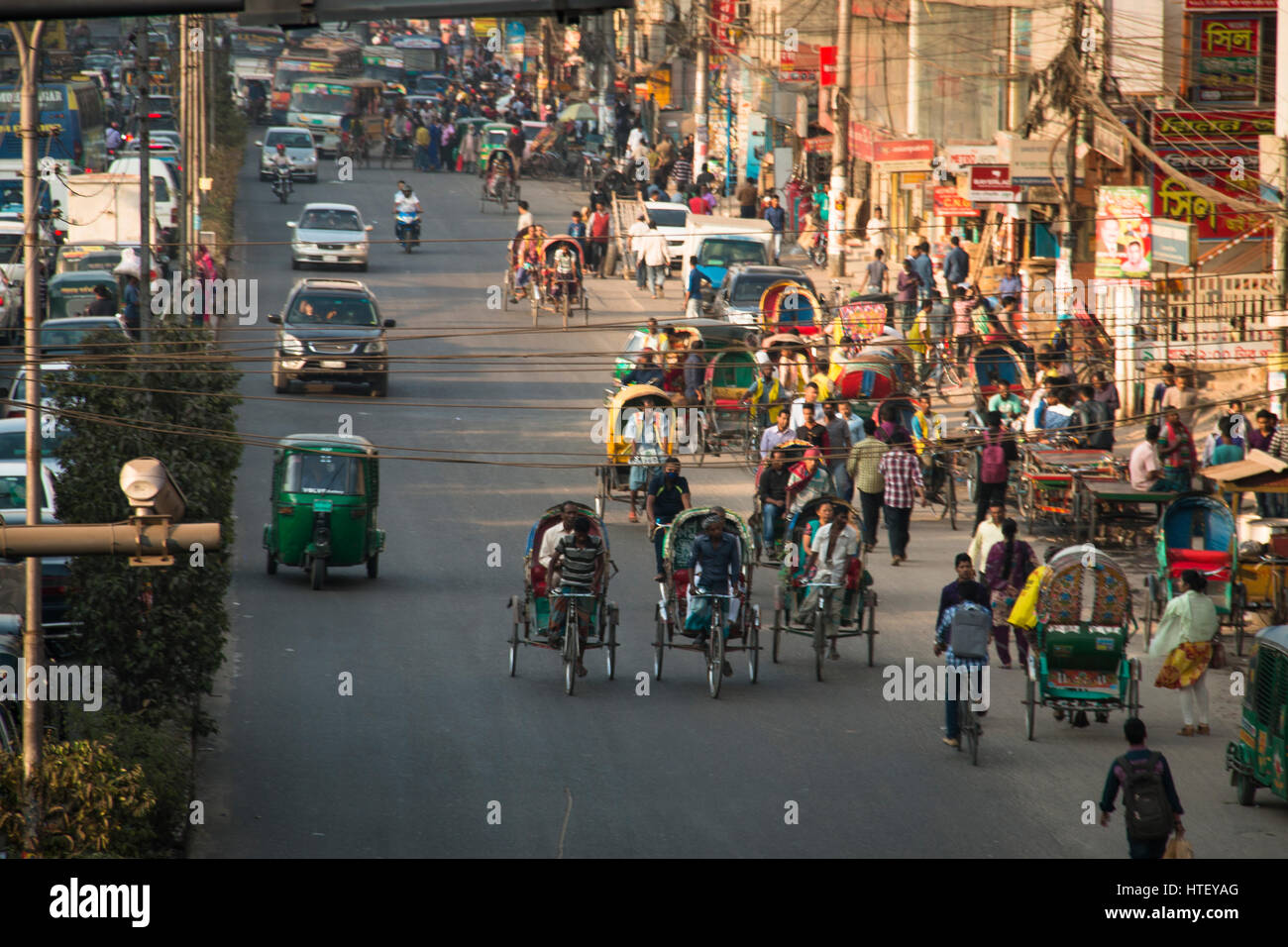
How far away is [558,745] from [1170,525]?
7.48 meters

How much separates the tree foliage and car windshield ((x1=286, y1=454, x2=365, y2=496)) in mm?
4938

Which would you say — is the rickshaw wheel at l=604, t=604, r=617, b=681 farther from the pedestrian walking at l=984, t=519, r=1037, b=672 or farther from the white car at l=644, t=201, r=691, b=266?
the white car at l=644, t=201, r=691, b=266

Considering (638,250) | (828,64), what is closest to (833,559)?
(638,250)

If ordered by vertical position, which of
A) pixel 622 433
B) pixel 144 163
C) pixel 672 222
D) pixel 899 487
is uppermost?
pixel 672 222

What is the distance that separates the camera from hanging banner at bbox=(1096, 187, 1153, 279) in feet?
90.6

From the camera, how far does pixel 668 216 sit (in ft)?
141

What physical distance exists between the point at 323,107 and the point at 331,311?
34.5 m

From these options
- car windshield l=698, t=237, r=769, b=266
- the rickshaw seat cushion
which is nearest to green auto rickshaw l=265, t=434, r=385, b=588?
the rickshaw seat cushion

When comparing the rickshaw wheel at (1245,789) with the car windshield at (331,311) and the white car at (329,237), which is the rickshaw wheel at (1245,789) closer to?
the car windshield at (331,311)

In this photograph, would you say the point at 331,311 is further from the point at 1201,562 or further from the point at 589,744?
the point at 589,744

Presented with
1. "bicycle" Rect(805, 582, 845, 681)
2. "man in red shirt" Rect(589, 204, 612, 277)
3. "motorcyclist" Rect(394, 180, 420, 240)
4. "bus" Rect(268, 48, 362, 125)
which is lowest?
"bicycle" Rect(805, 582, 845, 681)

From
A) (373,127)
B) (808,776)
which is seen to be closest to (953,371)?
(808,776)

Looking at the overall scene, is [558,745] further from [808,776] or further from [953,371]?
[953,371]

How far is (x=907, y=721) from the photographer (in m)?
15.7
